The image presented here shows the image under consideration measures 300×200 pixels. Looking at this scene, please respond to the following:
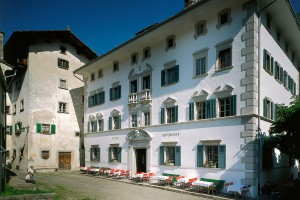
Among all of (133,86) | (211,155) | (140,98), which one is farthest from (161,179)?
(133,86)

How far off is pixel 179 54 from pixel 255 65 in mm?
6085

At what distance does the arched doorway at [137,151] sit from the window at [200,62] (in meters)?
6.87

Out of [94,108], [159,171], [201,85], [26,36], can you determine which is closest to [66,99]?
[94,108]

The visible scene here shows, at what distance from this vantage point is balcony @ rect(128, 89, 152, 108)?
22763 millimetres

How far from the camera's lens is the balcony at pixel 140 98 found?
74.7 feet

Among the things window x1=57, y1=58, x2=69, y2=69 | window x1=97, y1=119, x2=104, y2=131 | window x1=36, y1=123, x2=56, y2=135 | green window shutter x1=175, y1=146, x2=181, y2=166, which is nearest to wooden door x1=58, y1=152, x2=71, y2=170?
window x1=36, y1=123, x2=56, y2=135

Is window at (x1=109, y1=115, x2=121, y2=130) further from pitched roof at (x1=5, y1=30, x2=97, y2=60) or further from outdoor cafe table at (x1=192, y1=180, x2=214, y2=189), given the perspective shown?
pitched roof at (x1=5, y1=30, x2=97, y2=60)

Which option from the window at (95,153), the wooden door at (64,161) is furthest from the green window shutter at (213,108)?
the wooden door at (64,161)

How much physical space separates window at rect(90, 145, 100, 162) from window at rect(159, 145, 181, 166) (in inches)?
395

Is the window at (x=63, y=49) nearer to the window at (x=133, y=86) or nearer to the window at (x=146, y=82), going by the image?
the window at (x=133, y=86)

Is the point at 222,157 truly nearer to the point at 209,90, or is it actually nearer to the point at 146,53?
the point at 209,90

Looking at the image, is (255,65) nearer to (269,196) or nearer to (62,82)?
(269,196)

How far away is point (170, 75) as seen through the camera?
2123 cm

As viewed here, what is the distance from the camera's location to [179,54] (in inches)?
805
